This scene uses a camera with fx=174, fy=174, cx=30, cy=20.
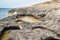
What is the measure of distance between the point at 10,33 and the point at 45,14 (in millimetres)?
2346

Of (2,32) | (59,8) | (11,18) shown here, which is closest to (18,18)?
(11,18)

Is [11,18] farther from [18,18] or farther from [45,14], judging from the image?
[45,14]

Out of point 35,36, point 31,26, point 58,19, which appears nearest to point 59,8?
point 58,19

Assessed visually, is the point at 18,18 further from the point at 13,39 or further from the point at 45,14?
the point at 13,39

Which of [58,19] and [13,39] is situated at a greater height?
[58,19]

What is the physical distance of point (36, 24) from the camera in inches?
347

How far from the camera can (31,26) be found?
8.73m

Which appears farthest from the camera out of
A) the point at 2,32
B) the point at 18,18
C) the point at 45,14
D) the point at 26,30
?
the point at 18,18

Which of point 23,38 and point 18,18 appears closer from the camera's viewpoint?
point 23,38

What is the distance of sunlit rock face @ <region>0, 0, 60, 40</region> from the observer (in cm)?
784

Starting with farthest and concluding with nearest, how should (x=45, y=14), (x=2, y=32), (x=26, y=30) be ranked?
(x=45, y=14)
(x=2, y=32)
(x=26, y=30)

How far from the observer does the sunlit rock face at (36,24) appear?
784 cm

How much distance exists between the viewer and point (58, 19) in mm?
8531

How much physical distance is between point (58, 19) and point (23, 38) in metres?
2.00
